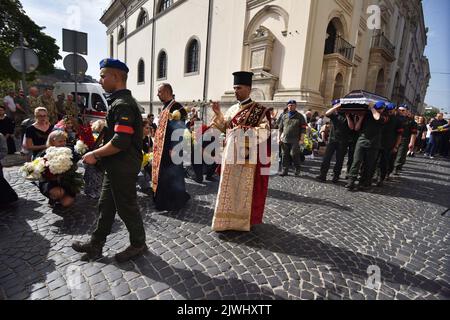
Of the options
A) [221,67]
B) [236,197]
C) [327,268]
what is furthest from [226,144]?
[221,67]

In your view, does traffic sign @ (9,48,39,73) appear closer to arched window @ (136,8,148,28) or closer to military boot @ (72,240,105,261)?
military boot @ (72,240,105,261)

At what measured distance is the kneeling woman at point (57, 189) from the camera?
12.4 ft

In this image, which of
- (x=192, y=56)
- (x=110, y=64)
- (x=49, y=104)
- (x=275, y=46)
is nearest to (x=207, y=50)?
(x=192, y=56)

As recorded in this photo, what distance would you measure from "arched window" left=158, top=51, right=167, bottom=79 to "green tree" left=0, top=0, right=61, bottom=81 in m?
10.8

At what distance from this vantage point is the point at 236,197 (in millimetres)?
3420

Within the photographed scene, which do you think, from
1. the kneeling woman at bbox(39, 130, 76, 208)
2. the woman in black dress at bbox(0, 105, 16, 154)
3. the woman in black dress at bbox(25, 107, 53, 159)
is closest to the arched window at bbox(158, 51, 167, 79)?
the woman in black dress at bbox(0, 105, 16, 154)

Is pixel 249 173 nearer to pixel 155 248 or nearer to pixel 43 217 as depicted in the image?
pixel 155 248

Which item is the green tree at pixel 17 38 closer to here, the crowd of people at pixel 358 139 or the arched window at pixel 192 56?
the arched window at pixel 192 56

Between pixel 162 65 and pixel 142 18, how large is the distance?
24.2 feet

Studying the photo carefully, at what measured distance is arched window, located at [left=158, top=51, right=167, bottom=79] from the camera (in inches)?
935

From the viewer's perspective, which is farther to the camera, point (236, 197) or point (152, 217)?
point (152, 217)

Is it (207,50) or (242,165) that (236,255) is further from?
(207,50)

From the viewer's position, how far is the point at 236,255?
3.00 m
